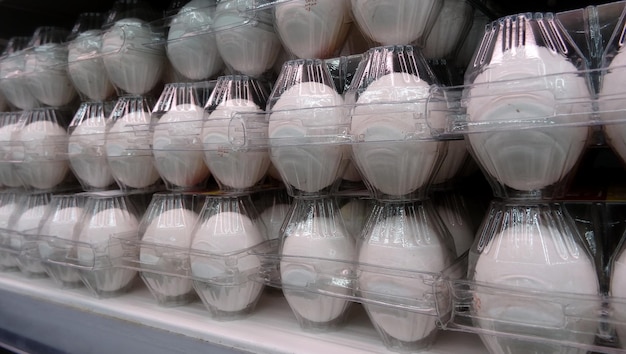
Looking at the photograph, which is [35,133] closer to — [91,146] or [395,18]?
[91,146]

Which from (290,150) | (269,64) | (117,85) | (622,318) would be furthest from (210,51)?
(622,318)

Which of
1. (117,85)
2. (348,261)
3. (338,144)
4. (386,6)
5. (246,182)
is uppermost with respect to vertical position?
(386,6)

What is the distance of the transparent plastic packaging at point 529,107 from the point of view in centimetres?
63

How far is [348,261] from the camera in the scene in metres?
0.83

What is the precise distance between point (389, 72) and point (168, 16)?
31.5 inches

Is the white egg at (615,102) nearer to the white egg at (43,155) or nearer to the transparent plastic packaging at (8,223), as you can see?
the white egg at (43,155)

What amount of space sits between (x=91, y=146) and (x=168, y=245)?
18.4 inches

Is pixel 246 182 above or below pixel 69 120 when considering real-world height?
below

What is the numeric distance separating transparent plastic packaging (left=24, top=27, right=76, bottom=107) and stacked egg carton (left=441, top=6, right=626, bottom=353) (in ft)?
4.37

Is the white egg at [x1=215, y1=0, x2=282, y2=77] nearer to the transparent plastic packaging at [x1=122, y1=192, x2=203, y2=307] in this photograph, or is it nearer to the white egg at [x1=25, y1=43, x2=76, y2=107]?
the transparent plastic packaging at [x1=122, y1=192, x2=203, y2=307]

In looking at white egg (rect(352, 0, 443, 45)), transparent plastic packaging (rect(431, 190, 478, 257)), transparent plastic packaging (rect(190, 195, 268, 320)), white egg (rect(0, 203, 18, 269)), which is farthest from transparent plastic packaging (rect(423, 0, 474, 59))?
white egg (rect(0, 203, 18, 269))

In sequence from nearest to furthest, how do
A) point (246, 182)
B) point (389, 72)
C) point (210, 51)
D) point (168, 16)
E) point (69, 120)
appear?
point (389, 72) → point (246, 182) → point (210, 51) → point (168, 16) → point (69, 120)

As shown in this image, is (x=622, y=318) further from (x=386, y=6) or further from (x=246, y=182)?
(x=246, y=182)

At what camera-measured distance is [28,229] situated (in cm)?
146
